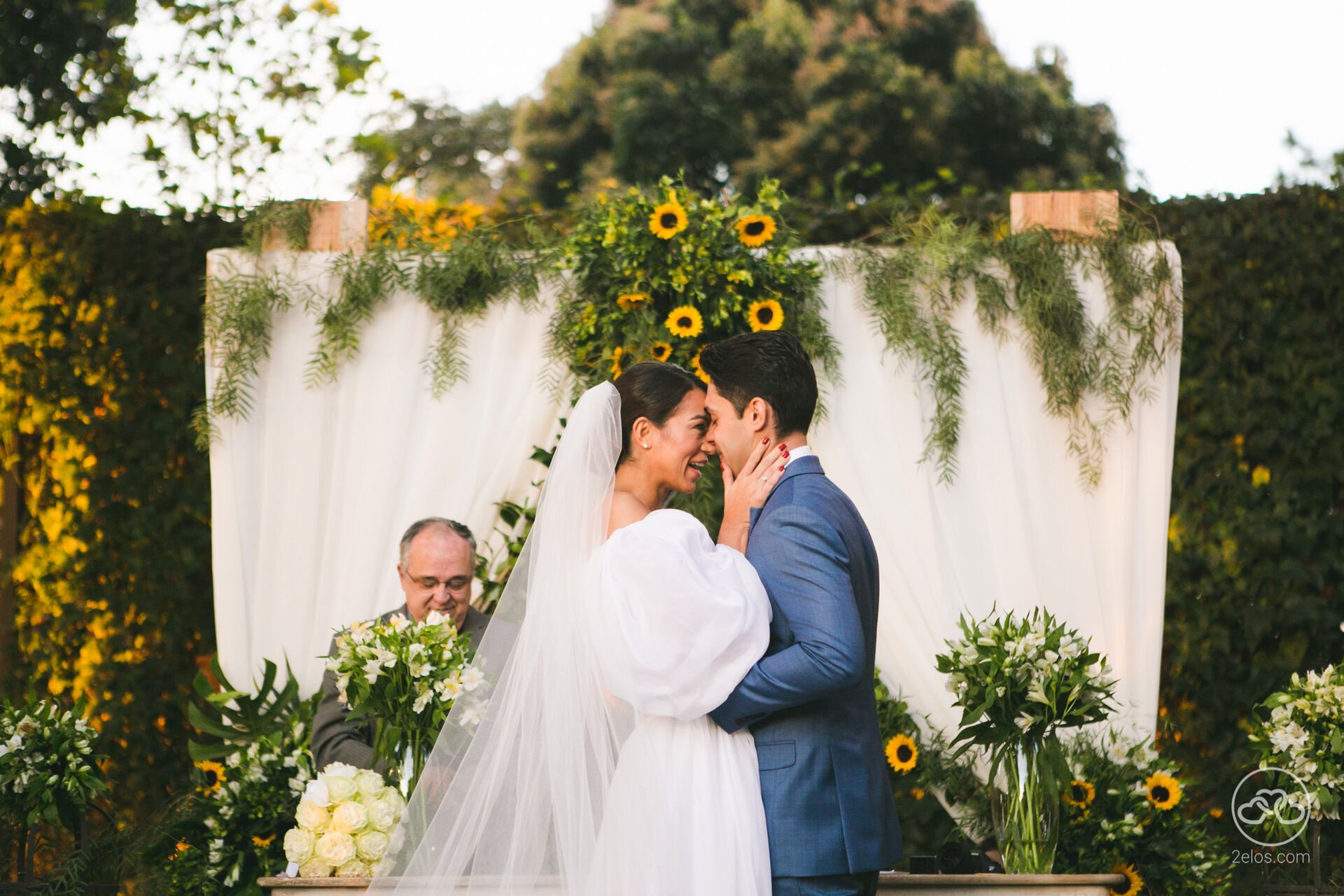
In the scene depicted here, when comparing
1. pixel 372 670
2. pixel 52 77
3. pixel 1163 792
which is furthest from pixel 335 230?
pixel 1163 792

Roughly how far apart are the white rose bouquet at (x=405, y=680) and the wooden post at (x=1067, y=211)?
8.63ft

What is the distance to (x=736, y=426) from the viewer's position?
2598 millimetres

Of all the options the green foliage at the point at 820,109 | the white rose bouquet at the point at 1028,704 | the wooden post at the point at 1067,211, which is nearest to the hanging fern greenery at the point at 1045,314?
the wooden post at the point at 1067,211

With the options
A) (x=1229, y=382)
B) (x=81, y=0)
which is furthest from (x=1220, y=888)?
(x=81, y=0)

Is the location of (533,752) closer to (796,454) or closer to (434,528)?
(796,454)

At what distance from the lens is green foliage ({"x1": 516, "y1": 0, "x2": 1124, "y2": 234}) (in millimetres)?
12523

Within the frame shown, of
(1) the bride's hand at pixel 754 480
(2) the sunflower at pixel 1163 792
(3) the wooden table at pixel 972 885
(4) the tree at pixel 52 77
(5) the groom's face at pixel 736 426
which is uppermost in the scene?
(4) the tree at pixel 52 77

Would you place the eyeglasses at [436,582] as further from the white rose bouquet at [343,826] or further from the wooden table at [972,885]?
the wooden table at [972,885]

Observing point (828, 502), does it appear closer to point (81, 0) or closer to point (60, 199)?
point (60, 199)

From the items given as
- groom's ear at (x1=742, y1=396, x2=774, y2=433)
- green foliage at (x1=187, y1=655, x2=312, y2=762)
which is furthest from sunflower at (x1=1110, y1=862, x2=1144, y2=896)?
green foliage at (x1=187, y1=655, x2=312, y2=762)

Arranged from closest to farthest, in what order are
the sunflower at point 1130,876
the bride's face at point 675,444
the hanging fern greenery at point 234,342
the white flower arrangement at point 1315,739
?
the bride's face at point 675,444
the white flower arrangement at point 1315,739
the sunflower at point 1130,876
the hanging fern greenery at point 234,342

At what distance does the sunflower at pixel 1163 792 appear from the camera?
3582mm

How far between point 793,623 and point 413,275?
8.76 ft

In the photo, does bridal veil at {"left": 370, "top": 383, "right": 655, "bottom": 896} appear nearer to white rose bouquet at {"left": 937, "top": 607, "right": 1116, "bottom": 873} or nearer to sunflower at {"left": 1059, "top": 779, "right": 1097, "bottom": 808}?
white rose bouquet at {"left": 937, "top": 607, "right": 1116, "bottom": 873}
